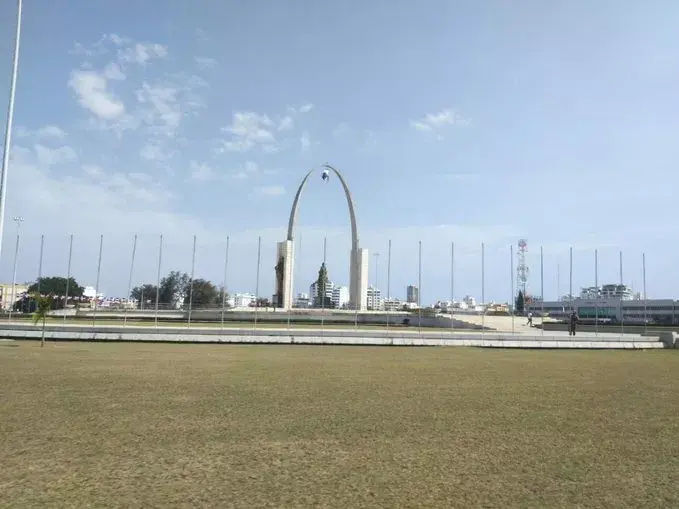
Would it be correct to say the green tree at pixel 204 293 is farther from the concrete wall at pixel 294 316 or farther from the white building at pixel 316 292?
the concrete wall at pixel 294 316

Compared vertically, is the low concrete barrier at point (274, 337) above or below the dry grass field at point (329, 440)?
above

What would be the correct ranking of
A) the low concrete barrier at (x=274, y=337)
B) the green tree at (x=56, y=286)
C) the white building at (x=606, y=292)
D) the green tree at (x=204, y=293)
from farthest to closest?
the white building at (x=606, y=292), the green tree at (x=204, y=293), the green tree at (x=56, y=286), the low concrete barrier at (x=274, y=337)

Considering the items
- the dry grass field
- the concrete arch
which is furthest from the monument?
the dry grass field

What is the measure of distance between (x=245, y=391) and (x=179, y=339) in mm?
15879

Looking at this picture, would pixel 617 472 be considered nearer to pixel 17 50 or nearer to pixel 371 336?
pixel 371 336

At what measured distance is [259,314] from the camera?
58469mm

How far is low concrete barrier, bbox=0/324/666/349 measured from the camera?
25719mm

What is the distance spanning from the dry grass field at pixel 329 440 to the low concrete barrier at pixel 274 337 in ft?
39.0

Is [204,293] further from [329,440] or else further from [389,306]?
[329,440]

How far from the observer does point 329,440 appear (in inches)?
281

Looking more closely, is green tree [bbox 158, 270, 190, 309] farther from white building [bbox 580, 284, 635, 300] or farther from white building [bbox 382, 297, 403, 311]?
white building [bbox 580, 284, 635, 300]

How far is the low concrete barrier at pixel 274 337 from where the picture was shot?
84.4 ft

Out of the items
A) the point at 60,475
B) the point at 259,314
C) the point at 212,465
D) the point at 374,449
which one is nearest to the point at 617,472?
the point at 374,449

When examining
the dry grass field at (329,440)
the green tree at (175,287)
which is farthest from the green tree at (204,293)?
the dry grass field at (329,440)
